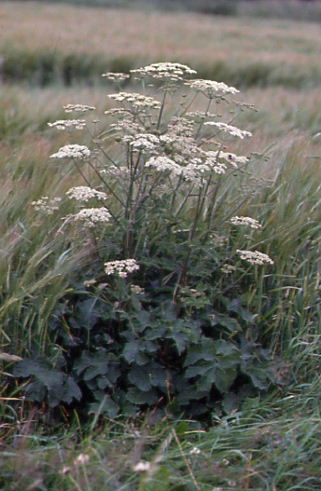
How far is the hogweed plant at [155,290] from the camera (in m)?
2.94

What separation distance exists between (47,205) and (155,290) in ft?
1.91

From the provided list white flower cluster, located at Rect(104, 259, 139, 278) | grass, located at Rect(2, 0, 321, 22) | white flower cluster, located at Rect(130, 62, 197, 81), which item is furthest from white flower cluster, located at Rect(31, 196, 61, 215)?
grass, located at Rect(2, 0, 321, 22)

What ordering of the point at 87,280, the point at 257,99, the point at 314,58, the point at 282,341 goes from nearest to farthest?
the point at 87,280
the point at 282,341
the point at 257,99
the point at 314,58

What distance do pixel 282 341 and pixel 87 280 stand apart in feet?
A: 2.82

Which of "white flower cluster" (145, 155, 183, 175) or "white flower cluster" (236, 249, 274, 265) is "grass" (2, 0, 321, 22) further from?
"white flower cluster" (145, 155, 183, 175)

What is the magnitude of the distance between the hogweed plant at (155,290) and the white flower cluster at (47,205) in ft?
0.03

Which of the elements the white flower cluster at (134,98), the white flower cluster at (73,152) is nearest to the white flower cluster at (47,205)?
the white flower cluster at (73,152)

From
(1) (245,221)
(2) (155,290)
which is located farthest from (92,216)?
(1) (245,221)

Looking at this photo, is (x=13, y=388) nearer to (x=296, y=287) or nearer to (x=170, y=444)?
(x=170, y=444)

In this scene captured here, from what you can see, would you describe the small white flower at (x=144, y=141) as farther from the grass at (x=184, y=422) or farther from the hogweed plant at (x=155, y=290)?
the grass at (x=184, y=422)

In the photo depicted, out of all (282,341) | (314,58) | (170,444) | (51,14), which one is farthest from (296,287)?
(51,14)

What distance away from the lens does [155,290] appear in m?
3.19

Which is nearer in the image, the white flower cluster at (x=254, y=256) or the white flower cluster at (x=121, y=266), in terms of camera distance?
the white flower cluster at (x=121, y=266)

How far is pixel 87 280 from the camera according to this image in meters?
3.11
